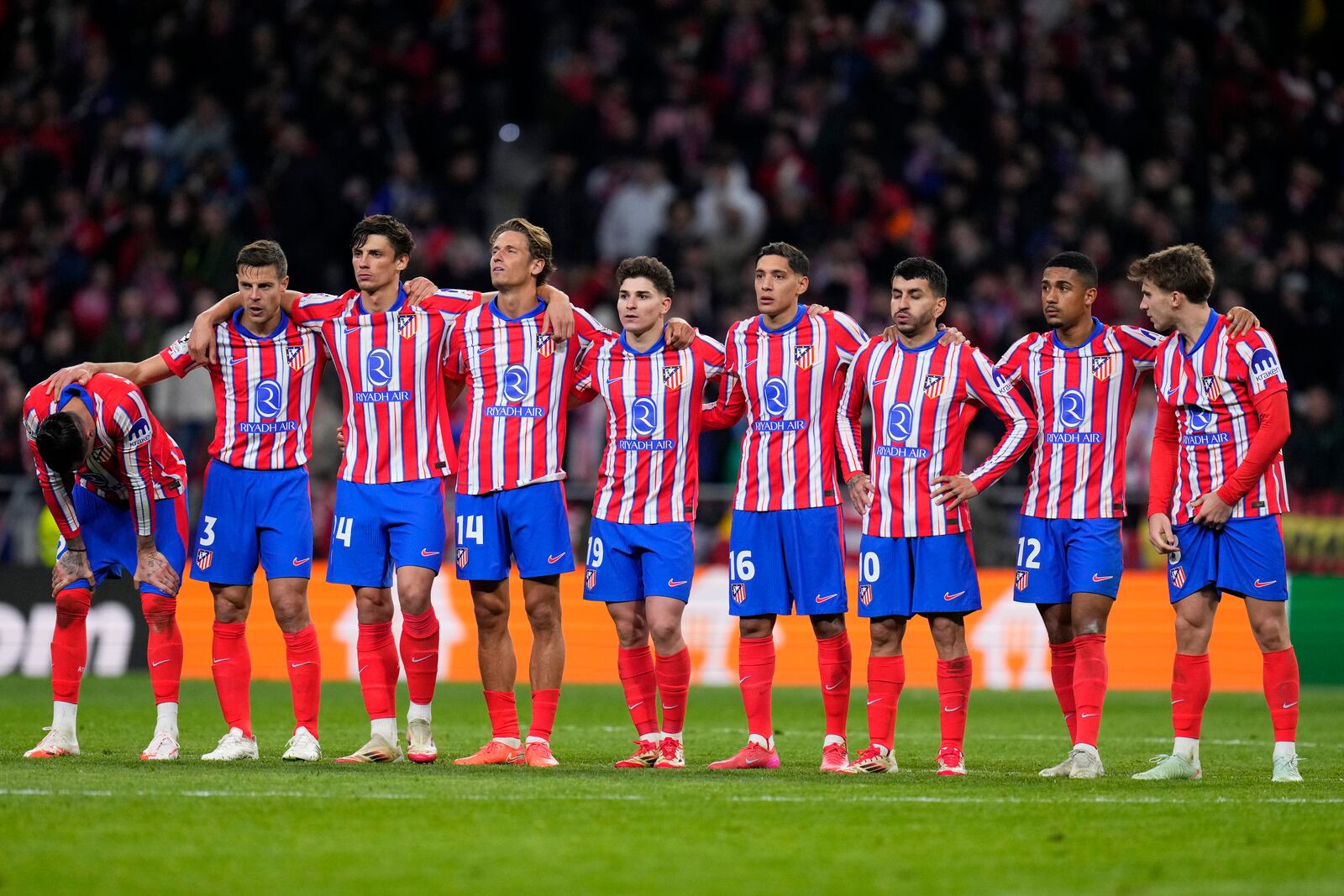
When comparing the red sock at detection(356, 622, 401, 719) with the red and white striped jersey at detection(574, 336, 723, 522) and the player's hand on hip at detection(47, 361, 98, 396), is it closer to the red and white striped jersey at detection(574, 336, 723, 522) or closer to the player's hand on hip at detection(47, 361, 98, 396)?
the red and white striped jersey at detection(574, 336, 723, 522)

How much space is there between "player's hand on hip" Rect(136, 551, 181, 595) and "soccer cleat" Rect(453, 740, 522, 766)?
1.71 m

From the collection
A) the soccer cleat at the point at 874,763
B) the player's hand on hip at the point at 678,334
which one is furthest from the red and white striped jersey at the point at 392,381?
the soccer cleat at the point at 874,763

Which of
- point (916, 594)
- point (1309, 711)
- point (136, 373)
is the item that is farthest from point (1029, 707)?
point (136, 373)

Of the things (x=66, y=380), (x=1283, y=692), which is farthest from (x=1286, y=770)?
(x=66, y=380)

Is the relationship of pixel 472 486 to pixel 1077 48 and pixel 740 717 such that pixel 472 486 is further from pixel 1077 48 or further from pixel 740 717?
pixel 1077 48

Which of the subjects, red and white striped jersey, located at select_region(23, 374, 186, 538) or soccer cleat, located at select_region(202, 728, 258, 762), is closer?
soccer cleat, located at select_region(202, 728, 258, 762)

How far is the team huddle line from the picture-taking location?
8781 millimetres

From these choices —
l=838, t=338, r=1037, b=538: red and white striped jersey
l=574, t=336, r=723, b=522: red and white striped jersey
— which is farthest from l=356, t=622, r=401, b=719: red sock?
l=838, t=338, r=1037, b=538: red and white striped jersey

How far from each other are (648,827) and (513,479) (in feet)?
9.15

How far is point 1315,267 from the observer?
65.6ft

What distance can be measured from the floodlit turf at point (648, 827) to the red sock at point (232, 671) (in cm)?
30

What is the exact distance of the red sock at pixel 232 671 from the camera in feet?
29.4

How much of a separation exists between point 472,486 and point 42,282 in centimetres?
1192

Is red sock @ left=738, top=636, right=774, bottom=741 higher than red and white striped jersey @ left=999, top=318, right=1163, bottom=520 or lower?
lower
